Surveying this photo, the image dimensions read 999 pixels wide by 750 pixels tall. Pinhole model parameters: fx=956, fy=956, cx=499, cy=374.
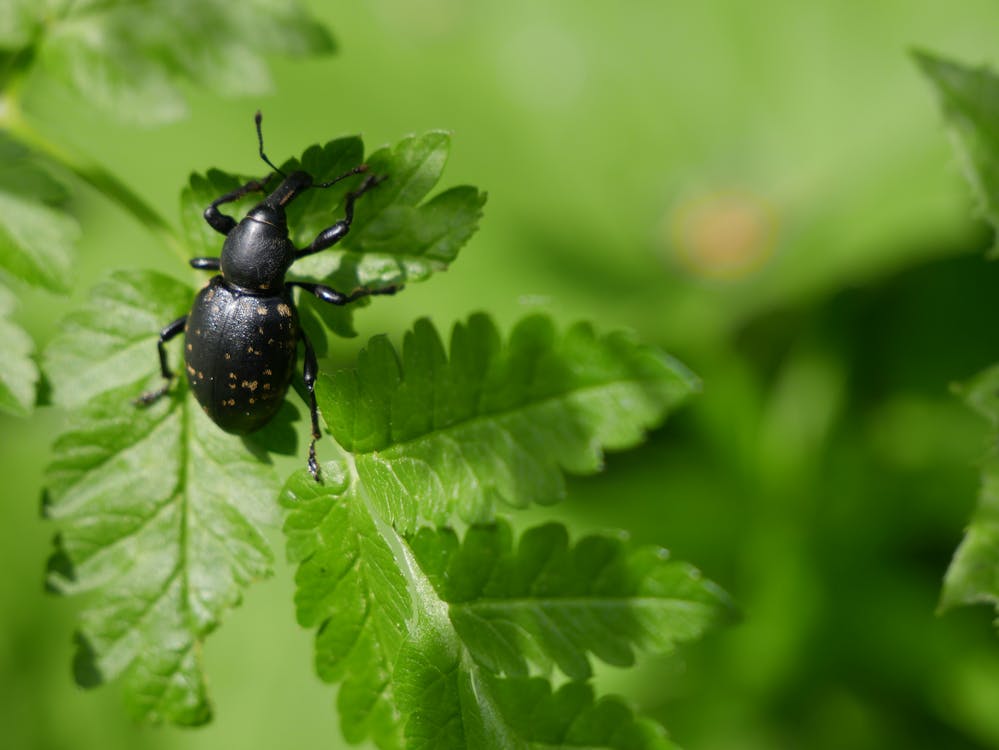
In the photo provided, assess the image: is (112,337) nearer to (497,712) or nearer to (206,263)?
(206,263)

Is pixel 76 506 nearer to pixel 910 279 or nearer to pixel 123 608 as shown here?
pixel 123 608

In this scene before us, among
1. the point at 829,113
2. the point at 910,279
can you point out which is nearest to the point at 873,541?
the point at 910,279

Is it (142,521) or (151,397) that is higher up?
(151,397)

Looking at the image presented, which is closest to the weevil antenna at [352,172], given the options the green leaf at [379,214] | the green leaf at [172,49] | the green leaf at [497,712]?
the green leaf at [379,214]

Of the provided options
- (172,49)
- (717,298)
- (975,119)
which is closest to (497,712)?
(975,119)

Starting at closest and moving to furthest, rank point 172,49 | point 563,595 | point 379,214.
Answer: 1. point 563,595
2. point 379,214
3. point 172,49

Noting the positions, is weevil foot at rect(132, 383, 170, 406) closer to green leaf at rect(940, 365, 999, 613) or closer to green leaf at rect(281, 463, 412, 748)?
green leaf at rect(281, 463, 412, 748)
